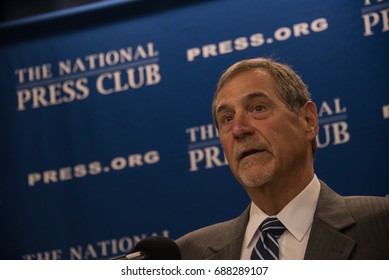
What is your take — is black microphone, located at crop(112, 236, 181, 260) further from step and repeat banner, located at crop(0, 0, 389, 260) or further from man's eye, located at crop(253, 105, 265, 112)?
step and repeat banner, located at crop(0, 0, 389, 260)

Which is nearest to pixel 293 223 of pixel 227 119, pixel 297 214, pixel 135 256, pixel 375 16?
pixel 297 214

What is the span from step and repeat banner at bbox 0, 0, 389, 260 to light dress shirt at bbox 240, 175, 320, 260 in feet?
0.89

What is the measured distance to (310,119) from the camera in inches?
96.6

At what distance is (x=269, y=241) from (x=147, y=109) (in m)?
0.99

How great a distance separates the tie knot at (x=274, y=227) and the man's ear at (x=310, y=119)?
377mm

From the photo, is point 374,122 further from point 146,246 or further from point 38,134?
point 38,134

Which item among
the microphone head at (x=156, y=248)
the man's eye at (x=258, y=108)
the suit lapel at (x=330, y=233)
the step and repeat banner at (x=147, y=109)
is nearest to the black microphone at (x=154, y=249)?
the microphone head at (x=156, y=248)

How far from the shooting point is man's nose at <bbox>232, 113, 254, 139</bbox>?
7.63 feet

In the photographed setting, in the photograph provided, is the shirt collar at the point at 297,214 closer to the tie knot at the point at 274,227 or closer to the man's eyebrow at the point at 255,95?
the tie knot at the point at 274,227

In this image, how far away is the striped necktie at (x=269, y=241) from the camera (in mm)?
2232

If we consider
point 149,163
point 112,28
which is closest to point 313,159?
point 149,163

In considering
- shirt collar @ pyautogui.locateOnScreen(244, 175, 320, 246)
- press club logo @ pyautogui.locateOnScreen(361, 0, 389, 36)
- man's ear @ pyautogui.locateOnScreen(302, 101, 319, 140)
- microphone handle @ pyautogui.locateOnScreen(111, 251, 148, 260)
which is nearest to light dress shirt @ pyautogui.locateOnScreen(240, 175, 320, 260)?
shirt collar @ pyautogui.locateOnScreen(244, 175, 320, 246)

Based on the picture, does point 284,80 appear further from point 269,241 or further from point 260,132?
point 269,241
